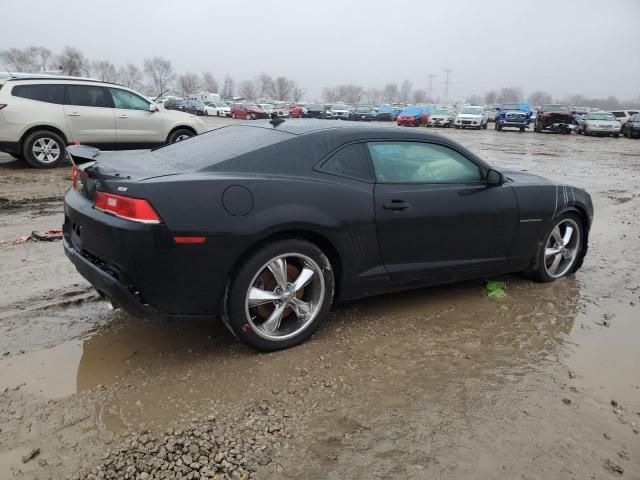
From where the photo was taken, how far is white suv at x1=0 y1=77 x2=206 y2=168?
9258 millimetres

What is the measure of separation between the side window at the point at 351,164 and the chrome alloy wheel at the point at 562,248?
2.07m

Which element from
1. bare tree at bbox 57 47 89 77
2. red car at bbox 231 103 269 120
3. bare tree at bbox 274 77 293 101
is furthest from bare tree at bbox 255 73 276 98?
red car at bbox 231 103 269 120

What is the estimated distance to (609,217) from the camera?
25.5ft

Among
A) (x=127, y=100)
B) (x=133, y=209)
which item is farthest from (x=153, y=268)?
(x=127, y=100)

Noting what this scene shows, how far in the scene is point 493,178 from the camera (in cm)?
411

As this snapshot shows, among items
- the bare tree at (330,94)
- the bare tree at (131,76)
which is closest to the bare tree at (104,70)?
the bare tree at (131,76)

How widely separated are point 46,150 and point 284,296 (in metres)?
8.23

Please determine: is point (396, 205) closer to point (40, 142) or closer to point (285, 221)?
point (285, 221)

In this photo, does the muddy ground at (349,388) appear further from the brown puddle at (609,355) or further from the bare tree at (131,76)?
the bare tree at (131,76)

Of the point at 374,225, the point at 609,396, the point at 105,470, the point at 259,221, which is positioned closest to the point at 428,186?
the point at 374,225

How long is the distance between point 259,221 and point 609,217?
6.66 metres

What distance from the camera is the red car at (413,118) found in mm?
34438

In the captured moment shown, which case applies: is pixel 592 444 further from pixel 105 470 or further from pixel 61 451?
pixel 61 451

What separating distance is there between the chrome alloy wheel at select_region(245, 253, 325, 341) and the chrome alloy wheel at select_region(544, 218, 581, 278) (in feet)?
7.97
